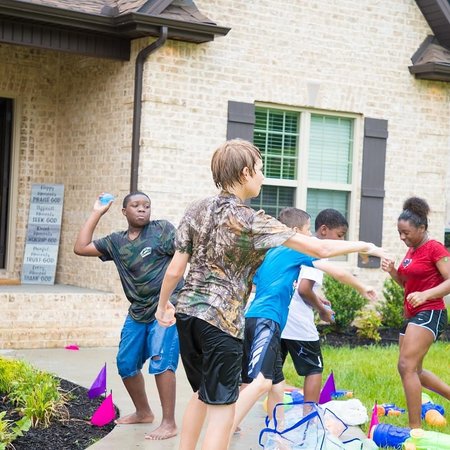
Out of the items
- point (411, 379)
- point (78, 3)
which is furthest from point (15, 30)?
point (411, 379)

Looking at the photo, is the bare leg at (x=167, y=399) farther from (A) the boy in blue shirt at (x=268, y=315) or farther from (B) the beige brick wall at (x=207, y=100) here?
(B) the beige brick wall at (x=207, y=100)

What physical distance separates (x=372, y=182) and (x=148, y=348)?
7.24 metres

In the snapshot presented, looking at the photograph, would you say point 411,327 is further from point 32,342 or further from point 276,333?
point 32,342

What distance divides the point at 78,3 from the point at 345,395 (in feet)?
18.7

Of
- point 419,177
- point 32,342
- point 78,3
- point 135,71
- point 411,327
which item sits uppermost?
point 78,3

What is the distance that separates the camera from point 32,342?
1063cm

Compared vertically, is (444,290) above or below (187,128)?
below

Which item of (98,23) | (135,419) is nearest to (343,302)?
(98,23)

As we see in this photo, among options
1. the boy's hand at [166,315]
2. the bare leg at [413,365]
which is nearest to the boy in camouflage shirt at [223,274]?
the boy's hand at [166,315]

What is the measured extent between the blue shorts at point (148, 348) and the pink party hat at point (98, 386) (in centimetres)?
66

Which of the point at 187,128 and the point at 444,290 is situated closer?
the point at 444,290

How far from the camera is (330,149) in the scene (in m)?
13.2

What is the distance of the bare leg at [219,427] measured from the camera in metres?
4.86

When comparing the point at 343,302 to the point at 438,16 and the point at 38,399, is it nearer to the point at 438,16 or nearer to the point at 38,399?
the point at 438,16
